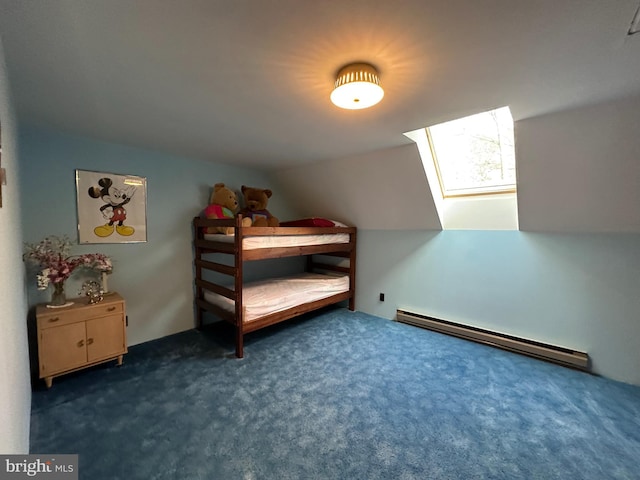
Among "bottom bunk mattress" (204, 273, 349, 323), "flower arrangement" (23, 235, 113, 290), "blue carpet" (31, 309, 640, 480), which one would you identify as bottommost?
"blue carpet" (31, 309, 640, 480)

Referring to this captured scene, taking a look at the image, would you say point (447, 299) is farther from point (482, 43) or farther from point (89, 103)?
point (89, 103)

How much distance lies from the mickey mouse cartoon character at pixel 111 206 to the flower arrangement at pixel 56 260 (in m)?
0.27

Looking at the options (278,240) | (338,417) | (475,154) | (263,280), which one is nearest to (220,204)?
(278,240)

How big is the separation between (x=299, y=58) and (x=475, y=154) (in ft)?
7.03

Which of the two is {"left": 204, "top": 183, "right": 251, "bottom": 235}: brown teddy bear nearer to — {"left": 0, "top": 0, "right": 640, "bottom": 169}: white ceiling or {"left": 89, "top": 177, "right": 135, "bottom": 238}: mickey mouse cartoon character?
{"left": 89, "top": 177, "right": 135, "bottom": 238}: mickey mouse cartoon character

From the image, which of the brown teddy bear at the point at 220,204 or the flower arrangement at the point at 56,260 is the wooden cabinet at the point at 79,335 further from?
the brown teddy bear at the point at 220,204

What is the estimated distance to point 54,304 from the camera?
210 cm

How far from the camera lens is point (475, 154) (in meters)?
2.63

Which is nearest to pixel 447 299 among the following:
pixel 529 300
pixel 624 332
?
pixel 529 300

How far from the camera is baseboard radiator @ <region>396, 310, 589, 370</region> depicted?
2311 millimetres

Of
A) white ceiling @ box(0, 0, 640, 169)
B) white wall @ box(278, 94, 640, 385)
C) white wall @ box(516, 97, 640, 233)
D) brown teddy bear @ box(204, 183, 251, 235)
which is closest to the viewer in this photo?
white ceiling @ box(0, 0, 640, 169)

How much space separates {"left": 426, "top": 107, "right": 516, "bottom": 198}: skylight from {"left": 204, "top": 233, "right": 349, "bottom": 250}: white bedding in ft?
4.80

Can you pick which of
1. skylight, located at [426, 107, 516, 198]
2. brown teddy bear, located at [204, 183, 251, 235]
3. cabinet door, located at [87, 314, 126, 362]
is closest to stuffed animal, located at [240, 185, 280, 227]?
Answer: brown teddy bear, located at [204, 183, 251, 235]

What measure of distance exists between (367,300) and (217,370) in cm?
215
